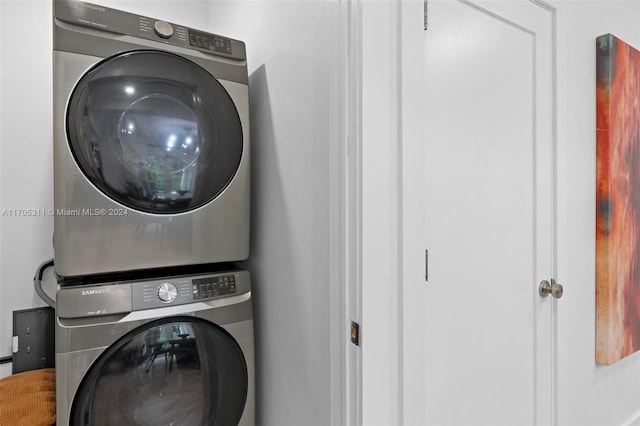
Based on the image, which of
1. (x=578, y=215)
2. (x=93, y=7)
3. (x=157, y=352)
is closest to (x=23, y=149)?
(x=93, y=7)

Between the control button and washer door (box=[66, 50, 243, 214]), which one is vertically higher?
the control button

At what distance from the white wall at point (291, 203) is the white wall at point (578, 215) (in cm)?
102

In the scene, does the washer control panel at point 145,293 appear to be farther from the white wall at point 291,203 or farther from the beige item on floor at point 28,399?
the beige item on floor at point 28,399

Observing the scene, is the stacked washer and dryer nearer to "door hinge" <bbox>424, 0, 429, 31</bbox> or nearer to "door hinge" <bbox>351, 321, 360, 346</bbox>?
"door hinge" <bbox>351, 321, 360, 346</bbox>

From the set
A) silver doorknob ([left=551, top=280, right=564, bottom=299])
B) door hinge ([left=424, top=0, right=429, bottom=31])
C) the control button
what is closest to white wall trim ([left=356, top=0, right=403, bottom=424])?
door hinge ([left=424, top=0, right=429, bottom=31])

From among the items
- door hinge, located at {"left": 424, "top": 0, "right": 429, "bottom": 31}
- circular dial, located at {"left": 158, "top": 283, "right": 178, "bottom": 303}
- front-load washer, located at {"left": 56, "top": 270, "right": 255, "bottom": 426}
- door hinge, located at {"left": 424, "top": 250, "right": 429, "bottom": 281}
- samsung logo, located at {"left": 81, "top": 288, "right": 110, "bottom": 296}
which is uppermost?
door hinge, located at {"left": 424, "top": 0, "right": 429, "bottom": 31}

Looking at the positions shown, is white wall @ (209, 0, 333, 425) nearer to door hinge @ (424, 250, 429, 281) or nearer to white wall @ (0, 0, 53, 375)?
door hinge @ (424, 250, 429, 281)

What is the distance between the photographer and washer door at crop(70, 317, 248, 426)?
1.03 metres

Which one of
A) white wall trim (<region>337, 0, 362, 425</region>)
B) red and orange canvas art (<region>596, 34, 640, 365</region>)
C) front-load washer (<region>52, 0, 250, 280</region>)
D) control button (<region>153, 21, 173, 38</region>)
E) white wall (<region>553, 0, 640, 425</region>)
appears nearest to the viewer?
white wall trim (<region>337, 0, 362, 425</region>)

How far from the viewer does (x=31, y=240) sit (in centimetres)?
144

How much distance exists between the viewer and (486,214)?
4.11 feet

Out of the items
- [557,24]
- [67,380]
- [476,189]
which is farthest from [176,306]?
[557,24]

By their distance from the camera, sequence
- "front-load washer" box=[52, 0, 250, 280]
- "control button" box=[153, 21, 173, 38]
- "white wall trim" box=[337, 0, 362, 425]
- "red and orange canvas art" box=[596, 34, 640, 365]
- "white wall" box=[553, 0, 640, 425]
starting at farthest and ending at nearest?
"red and orange canvas art" box=[596, 34, 640, 365], "white wall" box=[553, 0, 640, 425], "control button" box=[153, 21, 173, 38], "front-load washer" box=[52, 0, 250, 280], "white wall trim" box=[337, 0, 362, 425]

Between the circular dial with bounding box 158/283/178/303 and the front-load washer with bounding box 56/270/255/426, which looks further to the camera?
the circular dial with bounding box 158/283/178/303
